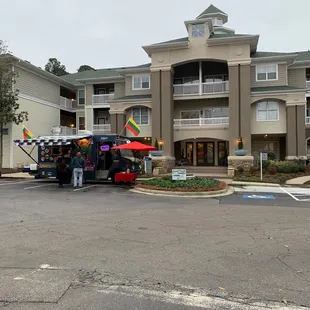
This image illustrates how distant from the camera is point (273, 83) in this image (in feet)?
83.7

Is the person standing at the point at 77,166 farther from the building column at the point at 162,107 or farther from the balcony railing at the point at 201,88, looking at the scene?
the balcony railing at the point at 201,88

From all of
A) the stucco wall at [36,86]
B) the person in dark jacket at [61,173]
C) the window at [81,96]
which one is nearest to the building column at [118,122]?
the window at [81,96]

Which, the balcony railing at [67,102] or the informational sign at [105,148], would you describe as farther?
the balcony railing at [67,102]

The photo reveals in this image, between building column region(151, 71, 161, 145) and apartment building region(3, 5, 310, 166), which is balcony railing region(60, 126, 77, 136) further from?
building column region(151, 71, 161, 145)

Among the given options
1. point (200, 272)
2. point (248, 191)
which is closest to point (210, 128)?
point (248, 191)

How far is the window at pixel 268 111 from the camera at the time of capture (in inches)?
979

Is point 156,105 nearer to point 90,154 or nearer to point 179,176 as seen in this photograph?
point 90,154

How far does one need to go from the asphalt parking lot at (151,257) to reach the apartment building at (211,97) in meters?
16.2

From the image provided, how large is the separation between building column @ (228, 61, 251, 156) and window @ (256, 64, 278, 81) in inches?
82.8

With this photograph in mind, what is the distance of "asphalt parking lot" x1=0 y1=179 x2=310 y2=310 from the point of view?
3.74 metres

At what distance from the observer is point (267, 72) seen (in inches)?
1012

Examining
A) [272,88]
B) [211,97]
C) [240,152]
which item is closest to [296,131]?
[272,88]

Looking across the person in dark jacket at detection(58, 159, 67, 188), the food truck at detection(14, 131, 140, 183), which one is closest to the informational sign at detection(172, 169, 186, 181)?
the food truck at detection(14, 131, 140, 183)

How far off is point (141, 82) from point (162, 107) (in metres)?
4.23
